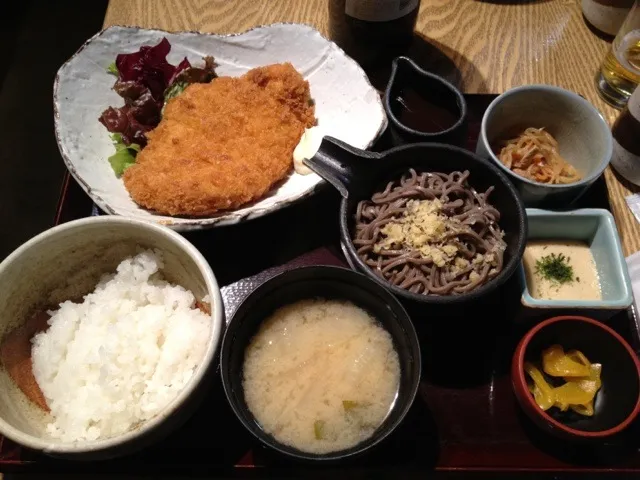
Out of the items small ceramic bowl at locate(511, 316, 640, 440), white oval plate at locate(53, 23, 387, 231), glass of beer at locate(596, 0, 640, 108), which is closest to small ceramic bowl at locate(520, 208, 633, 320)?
small ceramic bowl at locate(511, 316, 640, 440)

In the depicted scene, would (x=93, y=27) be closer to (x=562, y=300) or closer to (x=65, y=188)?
(x=65, y=188)

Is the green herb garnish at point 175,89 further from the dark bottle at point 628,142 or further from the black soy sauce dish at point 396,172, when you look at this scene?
the dark bottle at point 628,142

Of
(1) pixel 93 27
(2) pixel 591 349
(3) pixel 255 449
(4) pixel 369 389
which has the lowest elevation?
(1) pixel 93 27

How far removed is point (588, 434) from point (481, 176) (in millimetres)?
813

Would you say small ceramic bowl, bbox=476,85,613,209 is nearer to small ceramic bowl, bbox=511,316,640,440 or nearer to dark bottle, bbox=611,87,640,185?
dark bottle, bbox=611,87,640,185

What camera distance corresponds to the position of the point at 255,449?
5.22 feet

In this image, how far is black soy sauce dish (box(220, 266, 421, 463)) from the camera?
54.9 inches

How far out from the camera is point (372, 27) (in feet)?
7.38

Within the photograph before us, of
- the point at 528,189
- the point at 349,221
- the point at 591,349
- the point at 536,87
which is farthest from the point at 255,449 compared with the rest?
the point at 536,87

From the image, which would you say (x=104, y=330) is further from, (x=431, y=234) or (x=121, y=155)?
(x=431, y=234)

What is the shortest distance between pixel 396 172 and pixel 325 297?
1.69ft

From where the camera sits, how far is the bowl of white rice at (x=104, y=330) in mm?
1479

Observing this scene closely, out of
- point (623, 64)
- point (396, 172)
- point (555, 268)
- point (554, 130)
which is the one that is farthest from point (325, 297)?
point (623, 64)

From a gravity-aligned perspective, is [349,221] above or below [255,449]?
above
